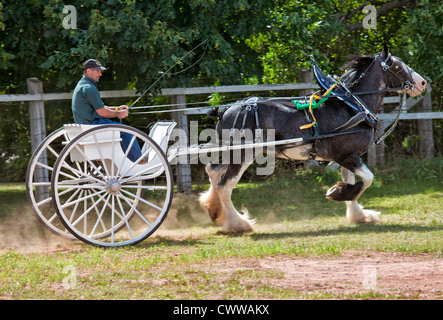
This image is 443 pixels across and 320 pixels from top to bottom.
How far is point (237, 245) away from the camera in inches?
272

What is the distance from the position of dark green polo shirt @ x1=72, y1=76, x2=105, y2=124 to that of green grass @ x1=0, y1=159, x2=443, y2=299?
1.48 m

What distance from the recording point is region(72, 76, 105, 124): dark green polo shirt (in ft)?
22.3

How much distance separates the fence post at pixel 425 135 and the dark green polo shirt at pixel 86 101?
710 centimetres

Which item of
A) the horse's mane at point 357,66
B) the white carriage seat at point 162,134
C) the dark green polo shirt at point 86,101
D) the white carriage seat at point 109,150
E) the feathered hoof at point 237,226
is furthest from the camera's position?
the horse's mane at point 357,66

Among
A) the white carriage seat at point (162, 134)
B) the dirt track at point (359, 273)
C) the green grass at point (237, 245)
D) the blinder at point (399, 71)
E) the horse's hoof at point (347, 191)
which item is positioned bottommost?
the dirt track at point (359, 273)

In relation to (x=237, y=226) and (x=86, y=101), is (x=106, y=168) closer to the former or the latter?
(x=86, y=101)

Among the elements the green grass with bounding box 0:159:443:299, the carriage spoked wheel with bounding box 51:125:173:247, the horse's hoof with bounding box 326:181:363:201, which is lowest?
the green grass with bounding box 0:159:443:299

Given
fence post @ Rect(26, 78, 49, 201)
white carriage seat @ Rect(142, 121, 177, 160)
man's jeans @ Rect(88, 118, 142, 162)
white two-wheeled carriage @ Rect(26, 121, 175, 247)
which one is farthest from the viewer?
fence post @ Rect(26, 78, 49, 201)

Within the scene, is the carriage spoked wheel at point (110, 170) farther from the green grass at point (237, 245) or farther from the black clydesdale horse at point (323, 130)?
the black clydesdale horse at point (323, 130)

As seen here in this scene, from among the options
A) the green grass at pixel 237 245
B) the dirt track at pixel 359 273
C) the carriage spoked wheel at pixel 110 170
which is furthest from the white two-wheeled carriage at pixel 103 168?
the dirt track at pixel 359 273

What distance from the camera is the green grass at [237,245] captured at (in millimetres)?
5074

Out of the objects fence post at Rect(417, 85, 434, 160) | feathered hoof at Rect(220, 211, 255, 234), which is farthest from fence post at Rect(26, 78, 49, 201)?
fence post at Rect(417, 85, 434, 160)

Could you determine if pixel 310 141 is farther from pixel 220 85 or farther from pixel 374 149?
pixel 374 149

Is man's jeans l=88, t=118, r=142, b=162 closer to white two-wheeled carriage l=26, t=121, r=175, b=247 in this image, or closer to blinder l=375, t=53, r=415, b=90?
white two-wheeled carriage l=26, t=121, r=175, b=247
